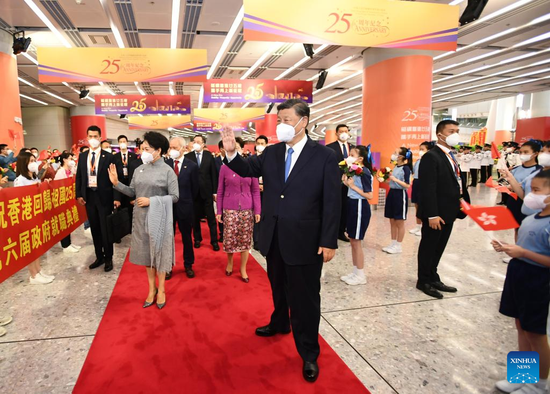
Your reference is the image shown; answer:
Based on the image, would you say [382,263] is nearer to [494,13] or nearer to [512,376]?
[512,376]

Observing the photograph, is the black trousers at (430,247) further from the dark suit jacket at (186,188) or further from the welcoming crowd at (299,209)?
the dark suit jacket at (186,188)

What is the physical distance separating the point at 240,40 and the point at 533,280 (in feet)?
30.2

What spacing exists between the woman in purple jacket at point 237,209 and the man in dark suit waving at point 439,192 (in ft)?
6.11

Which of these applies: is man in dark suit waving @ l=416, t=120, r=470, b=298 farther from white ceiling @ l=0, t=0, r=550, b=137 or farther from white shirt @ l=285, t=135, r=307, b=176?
white ceiling @ l=0, t=0, r=550, b=137

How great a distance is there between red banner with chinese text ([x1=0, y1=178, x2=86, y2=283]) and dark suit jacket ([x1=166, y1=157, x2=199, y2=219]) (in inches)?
56.5

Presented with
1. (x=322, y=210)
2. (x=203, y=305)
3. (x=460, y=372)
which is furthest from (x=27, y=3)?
(x=460, y=372)

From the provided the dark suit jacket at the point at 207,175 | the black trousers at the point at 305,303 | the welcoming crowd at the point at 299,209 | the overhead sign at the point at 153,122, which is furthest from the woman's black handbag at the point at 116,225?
the overhead sign at the point at 153,122

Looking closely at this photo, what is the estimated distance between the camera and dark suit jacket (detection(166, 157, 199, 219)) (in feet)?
13.8

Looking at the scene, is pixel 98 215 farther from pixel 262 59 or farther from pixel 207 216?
pixel 262 59

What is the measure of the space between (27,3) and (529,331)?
9514 millimetres

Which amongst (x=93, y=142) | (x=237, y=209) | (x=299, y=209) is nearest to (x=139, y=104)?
(x=93, y=142)

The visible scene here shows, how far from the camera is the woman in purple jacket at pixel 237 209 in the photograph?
3928 millimetres

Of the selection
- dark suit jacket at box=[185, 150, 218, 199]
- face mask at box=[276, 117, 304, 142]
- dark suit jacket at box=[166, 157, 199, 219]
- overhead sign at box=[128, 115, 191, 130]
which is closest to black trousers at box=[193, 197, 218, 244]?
dark suit jacket at box=[185, 150, 218, 199]

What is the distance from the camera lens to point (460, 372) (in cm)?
226
